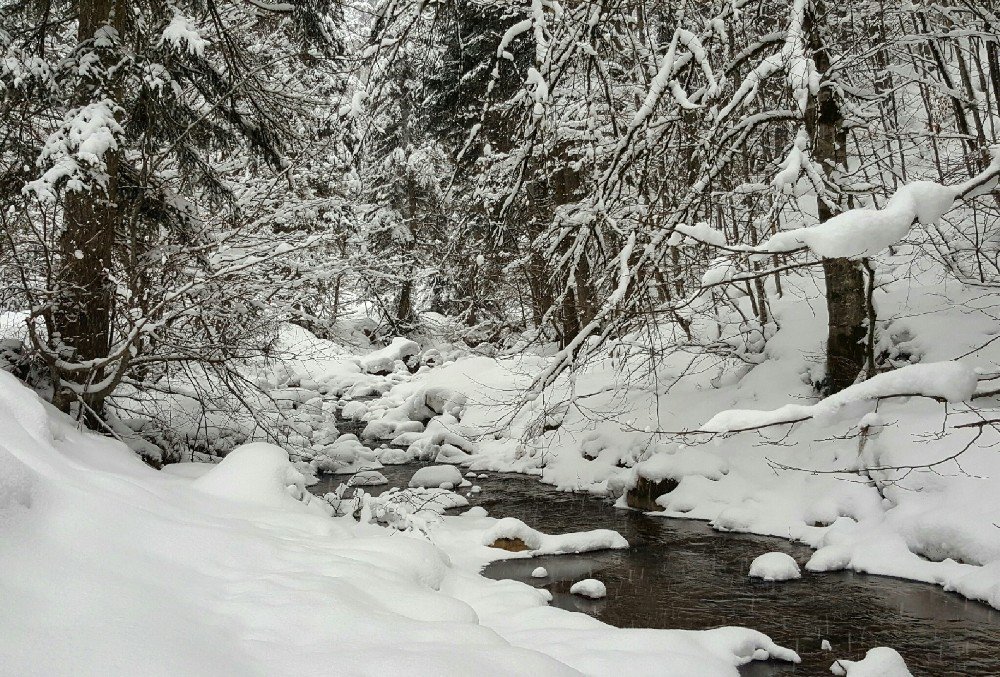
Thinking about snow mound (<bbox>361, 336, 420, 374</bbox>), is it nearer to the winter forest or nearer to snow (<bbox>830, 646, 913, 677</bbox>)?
the winter forest

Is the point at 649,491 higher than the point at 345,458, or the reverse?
the point at 345,458

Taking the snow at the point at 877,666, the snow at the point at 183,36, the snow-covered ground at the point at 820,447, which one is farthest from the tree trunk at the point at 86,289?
the snow at the point at 877,666

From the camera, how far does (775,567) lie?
583 cm

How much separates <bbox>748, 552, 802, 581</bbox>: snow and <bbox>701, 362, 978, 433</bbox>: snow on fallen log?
461 cm

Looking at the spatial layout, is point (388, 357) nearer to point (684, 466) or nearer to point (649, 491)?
point (649, 491)

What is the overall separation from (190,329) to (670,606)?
17.9 feet

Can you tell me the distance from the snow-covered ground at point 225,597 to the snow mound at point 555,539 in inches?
82.0

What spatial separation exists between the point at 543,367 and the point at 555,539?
2.13m

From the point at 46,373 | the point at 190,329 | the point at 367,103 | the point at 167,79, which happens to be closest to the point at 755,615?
the point at 367,103

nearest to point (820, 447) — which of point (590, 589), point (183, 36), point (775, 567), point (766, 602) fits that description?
point (775, 567)

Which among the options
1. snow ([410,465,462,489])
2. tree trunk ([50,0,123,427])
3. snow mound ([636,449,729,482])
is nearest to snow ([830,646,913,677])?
snow mound ([636,449,729,482])

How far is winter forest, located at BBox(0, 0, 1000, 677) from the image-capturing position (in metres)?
2.38

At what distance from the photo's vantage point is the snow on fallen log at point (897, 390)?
1665 mm

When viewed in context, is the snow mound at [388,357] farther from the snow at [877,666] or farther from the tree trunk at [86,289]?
the snow at [877,666]
